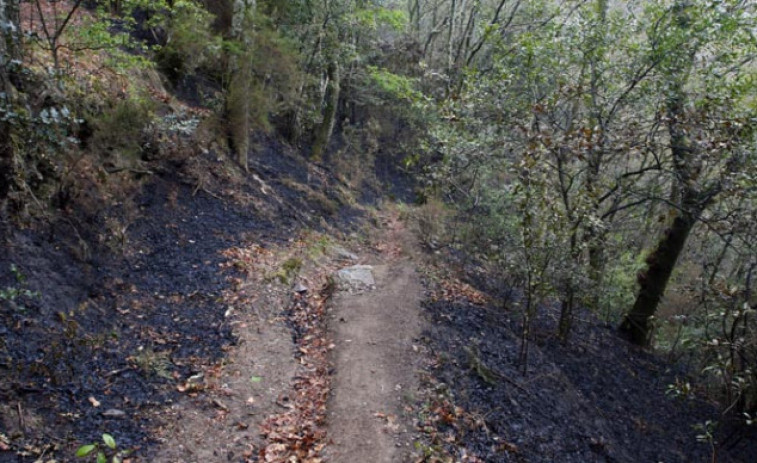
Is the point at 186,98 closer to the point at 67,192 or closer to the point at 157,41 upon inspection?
the point at 157,41

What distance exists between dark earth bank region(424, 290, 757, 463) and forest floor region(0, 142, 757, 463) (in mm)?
32

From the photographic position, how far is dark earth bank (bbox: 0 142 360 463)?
4.39 meters

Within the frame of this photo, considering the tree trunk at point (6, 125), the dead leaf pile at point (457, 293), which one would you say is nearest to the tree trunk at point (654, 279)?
the dead leaf pile at point (457, 293)

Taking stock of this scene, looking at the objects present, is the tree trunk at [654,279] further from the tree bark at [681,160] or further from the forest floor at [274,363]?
the forest floor at [274,363]

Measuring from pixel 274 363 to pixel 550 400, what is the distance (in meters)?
3.98

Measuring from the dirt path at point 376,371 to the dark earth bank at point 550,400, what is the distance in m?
0.34

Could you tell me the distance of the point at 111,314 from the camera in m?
6.05

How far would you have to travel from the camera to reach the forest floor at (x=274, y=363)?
4.80 m

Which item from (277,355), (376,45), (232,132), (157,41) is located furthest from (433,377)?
(376,45)

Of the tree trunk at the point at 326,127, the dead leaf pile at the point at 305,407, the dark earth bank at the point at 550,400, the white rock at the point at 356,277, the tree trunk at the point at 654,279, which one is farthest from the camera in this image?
the tree trunk at the point at 326,127

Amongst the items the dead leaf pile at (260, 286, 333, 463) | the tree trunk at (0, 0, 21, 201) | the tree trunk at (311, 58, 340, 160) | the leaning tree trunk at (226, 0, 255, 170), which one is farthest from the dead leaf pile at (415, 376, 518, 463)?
the tree trunk at (311, 58, 340, 160)

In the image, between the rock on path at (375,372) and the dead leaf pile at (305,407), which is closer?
the dead leaf pile at (305,407)

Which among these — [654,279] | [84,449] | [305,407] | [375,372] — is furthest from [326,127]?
[84,449]

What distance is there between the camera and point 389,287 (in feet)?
31.2
